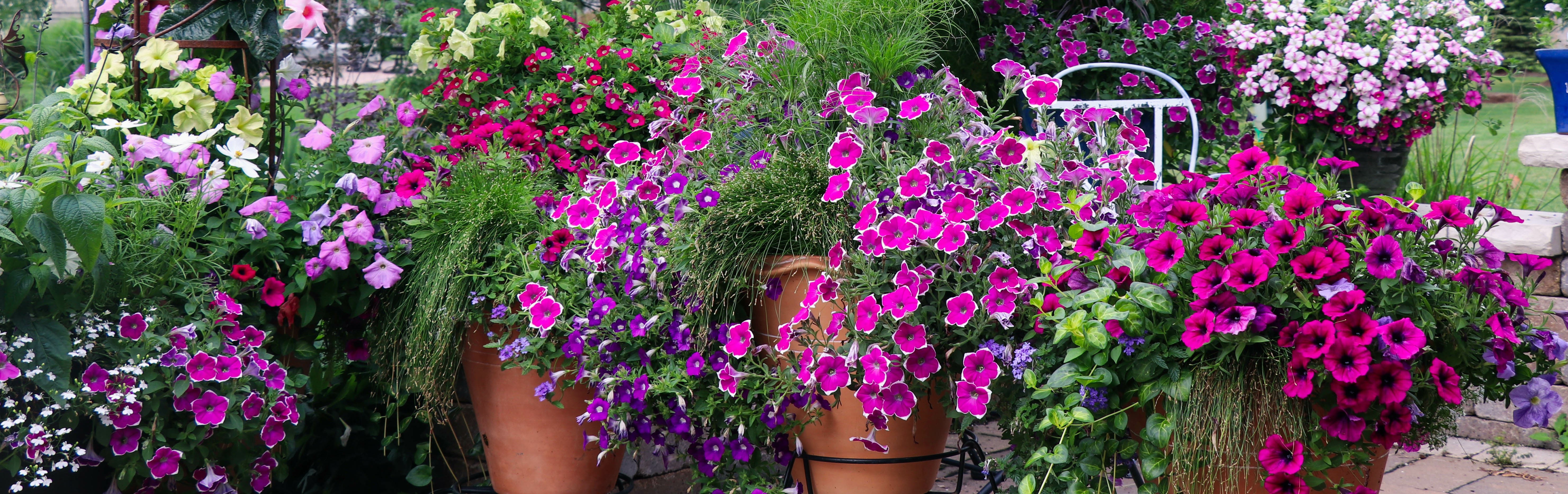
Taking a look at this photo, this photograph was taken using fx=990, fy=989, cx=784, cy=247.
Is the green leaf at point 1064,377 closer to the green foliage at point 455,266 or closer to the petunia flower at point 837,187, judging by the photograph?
the petunia flower at point 837,187

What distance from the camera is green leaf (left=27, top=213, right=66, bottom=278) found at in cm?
131

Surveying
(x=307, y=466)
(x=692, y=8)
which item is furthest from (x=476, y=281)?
(x=692, y=8)

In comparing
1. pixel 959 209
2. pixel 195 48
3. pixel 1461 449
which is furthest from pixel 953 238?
pixel 1461 449

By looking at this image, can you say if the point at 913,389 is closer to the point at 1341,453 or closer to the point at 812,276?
the point at 812,276

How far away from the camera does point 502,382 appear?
6.21 ft

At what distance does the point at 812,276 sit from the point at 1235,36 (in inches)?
80.5

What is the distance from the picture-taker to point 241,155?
1736mm

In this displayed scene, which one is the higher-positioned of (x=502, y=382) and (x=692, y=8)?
(x=692, y=8)

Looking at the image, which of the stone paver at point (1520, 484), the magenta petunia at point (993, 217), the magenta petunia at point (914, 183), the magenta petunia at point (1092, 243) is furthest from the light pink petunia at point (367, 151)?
the stone paver at point (1520, 484)

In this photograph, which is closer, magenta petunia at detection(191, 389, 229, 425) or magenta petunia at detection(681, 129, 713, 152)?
magenta petunia at detection(191, 389, 229, 425)

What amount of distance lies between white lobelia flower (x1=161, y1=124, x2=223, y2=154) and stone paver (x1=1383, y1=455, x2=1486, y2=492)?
2.60 meters

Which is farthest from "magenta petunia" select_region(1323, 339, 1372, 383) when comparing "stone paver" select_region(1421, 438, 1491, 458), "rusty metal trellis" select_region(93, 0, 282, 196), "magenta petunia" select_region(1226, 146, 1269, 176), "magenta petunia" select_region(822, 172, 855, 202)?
"stone paver" select_region(1421, 438, 1491, 458)

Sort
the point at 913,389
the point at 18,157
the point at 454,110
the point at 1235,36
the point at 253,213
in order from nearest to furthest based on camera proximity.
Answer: the point at 913,389
the point at 18,157
the point at 253,213
the point at 454,110
the point at 1235,36

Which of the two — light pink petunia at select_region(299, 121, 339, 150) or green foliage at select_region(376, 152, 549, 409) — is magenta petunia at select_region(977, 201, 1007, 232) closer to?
green foliage at select_region(376, 152, 549, 409)
